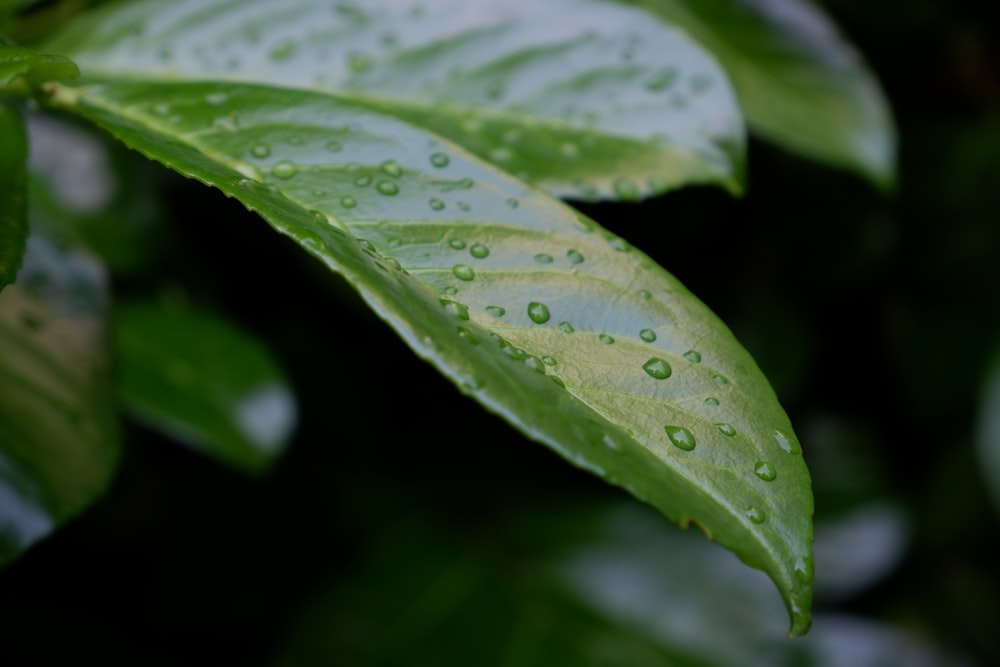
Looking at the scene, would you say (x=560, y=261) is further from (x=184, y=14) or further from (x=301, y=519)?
(x=301, y=519)

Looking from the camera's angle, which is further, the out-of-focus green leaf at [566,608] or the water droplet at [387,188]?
the out-of-focus green leaf at [566,608]

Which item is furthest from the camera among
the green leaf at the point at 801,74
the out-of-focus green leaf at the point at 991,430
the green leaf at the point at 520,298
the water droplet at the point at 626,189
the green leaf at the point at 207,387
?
the out-of-focus green leaf at the point at 991,430

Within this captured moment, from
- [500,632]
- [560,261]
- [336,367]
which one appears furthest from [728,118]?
[336,367]

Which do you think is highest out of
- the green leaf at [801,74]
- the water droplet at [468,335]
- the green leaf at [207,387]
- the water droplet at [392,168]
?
the water droplet at [392,168]

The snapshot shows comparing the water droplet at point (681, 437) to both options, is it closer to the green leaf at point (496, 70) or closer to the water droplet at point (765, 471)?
the water droplet at point (765, 471)

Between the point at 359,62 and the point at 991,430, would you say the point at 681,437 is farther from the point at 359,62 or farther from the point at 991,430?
the point at 991,430

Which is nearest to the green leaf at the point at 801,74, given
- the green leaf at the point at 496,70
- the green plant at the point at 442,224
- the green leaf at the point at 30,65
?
the green plant at the point at 442,224

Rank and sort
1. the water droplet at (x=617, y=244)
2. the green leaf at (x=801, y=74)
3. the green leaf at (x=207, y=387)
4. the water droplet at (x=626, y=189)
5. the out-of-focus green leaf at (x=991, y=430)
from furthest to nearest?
1. the out-of-focus green leaf at (x=991, y=430)
2. the green leaf at (x=801, y=74)
3. the green leaf at (x=207, y=387)
4. the water droplet at (x=626, y=189)
5. the water droplet at (x=617, y=244)

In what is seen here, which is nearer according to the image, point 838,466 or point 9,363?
point 9,363
